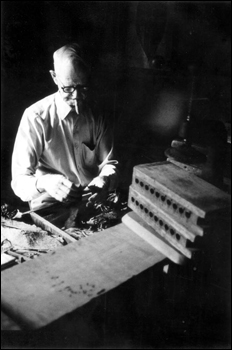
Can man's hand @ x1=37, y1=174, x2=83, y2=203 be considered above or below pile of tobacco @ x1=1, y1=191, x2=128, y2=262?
above

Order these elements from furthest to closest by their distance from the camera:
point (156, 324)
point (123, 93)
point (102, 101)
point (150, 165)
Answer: point (123, 93), point (102, 101), point (156, 324), point (150, 165)

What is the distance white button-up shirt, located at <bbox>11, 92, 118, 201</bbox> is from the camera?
3262mm

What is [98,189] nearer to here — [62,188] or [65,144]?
[62,188]

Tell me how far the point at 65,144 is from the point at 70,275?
1823 mm

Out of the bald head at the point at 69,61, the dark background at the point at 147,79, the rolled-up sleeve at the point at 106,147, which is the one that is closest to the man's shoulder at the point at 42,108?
the bald head at the point at 69,61

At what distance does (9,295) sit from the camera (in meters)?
1.79

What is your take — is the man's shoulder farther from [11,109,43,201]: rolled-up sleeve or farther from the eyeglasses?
the eyeglasses

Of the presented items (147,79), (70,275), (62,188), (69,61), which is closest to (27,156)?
(62,188)

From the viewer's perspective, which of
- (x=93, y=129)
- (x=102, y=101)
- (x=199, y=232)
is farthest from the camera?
(x=102, y=101)

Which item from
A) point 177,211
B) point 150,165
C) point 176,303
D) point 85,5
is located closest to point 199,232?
point 177,211

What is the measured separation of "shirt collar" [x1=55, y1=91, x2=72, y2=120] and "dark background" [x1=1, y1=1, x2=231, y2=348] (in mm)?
710

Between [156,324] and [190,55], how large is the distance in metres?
3.82

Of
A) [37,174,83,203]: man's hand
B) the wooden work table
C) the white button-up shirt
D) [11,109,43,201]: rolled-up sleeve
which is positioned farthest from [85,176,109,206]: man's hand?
the wooden work table

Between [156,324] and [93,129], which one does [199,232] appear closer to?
[156,324]
